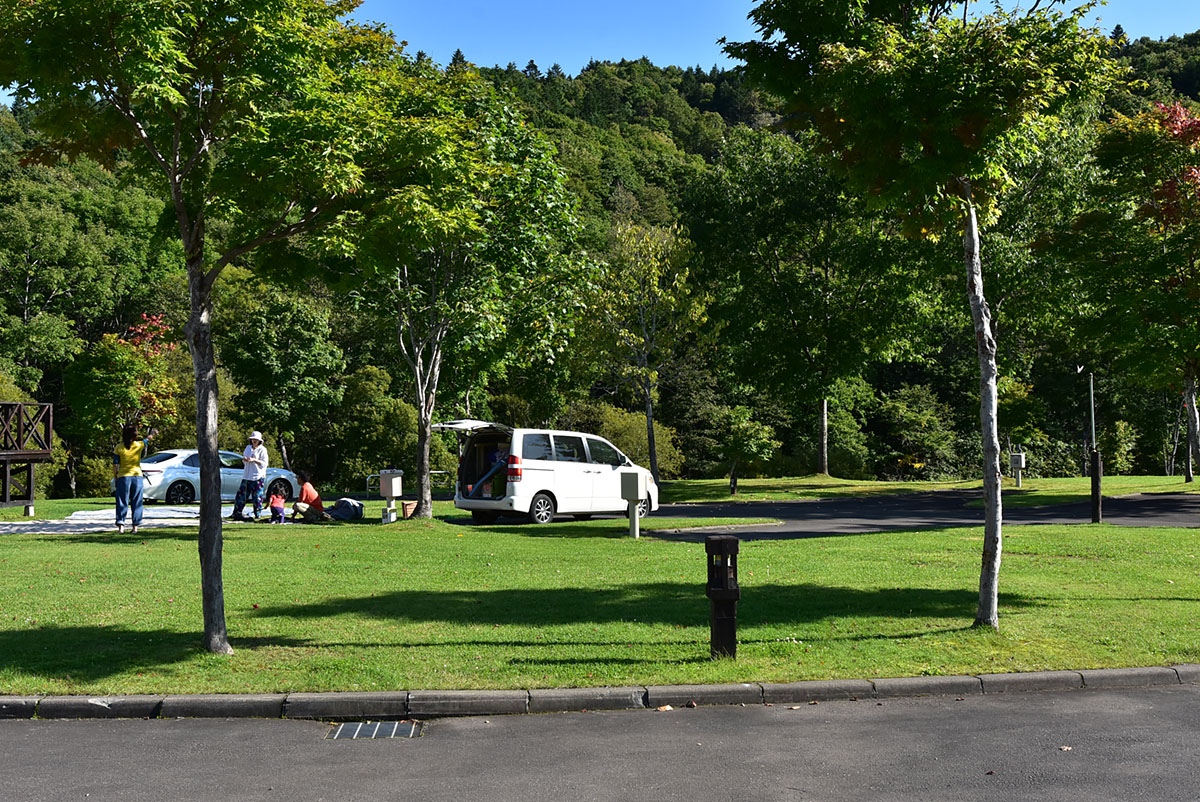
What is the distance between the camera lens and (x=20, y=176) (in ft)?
173

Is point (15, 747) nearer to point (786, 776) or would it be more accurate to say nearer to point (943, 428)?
point (786, 776)

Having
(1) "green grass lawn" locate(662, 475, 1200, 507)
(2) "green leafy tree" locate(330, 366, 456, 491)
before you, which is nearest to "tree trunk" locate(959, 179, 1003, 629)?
(1) "green grass lawn" locate(662, 475, 1200, 507)

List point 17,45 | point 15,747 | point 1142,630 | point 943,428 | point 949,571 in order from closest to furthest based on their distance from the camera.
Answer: point 15,747 < point 17,45 < point 1142,630 < point 949,571 < point 943,428

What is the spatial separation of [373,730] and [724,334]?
108 feet

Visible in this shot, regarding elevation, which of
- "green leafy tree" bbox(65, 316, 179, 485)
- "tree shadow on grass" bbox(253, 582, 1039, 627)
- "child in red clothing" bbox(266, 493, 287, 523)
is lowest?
"tree shadow on grass" bbox(253, 582, 1039, 627)

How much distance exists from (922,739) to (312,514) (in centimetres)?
1614

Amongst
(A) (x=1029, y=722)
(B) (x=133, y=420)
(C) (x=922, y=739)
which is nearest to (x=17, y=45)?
(C) (x=922, y=739)

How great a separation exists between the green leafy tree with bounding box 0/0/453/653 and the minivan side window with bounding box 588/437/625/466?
11804 millimetres

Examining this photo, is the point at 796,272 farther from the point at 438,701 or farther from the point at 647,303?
the point at 438,701

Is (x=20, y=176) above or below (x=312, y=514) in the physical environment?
above

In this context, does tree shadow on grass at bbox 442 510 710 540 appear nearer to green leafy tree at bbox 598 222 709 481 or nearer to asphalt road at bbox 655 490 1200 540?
asphalt road at bbox 655 490 1200 540

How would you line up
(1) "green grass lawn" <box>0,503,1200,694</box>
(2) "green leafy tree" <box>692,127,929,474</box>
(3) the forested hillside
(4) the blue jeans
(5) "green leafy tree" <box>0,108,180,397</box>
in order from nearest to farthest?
1. (1) "green grass lawn" <box>0,503,1200,694</box>
2. (4) the blue jeans
3. (3) the forested hillside
4. (2) "green leafy tree" <box>692,127,929,474</box>
5. (5) "green leafy tree" <box>0,108,180,397</box>

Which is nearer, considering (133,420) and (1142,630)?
(1142,630)

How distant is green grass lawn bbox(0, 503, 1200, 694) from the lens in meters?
7.24
